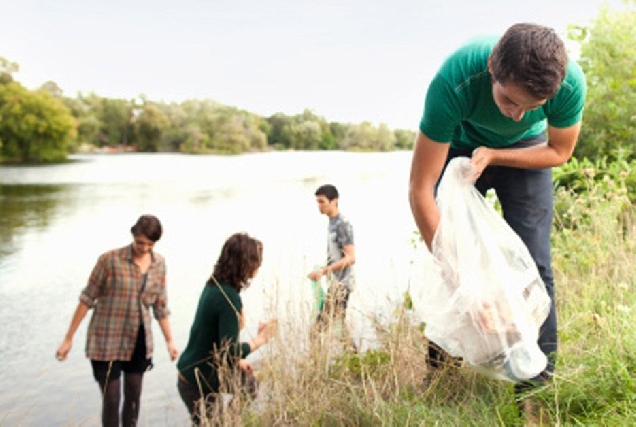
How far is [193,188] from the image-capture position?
33188mm

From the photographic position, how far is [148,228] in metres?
3.71

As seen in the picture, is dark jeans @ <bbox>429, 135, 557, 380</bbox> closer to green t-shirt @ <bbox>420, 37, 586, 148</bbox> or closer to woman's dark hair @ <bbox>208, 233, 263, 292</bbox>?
green t-shirt @ <bbox>420, 37, 586, 148</bbox>

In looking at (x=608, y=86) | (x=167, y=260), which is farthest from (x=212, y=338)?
(x=167, y=260)

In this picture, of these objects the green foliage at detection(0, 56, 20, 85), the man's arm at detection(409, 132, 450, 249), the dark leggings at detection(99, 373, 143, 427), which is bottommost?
the dark leggings at detection(99, 373, 143, 427)

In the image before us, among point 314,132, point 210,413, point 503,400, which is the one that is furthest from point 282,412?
point 314,132

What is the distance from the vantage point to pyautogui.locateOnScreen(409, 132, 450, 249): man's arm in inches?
76.3

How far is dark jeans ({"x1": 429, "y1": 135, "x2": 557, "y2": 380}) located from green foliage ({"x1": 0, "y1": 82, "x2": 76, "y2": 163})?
5574 centimetres

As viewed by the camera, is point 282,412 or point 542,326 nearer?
point 542,326

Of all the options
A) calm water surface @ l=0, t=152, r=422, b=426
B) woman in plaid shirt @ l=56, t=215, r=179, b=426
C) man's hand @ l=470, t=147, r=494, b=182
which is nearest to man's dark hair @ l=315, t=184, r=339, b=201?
calm water surface @ l=0, t=152, r=422, b=426

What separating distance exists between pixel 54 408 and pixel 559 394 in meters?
4.31

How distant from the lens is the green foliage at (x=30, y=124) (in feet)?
170

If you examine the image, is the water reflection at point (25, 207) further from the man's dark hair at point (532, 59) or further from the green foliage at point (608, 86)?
the man's dark hair at point (532, 59)

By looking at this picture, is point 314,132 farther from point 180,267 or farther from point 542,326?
point 542,326

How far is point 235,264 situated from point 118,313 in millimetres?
1000
